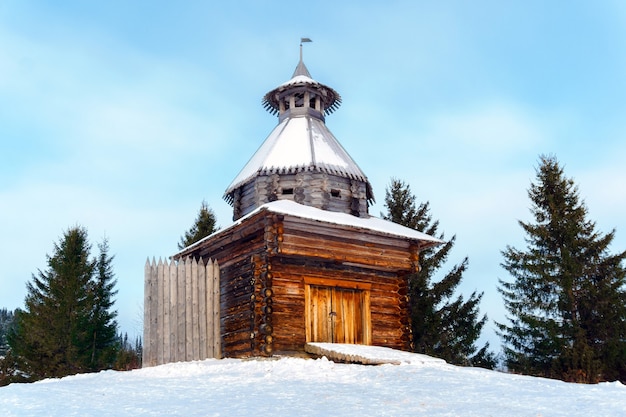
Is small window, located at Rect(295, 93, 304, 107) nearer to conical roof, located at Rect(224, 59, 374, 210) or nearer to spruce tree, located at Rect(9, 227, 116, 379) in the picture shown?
conical roof, located at Rect(224, 59, 374, 210)

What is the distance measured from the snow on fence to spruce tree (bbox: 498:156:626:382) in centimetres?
1254

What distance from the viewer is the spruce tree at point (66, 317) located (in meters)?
27.2

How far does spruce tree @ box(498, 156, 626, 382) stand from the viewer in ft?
72.7

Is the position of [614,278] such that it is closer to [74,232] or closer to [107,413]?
[107,413]

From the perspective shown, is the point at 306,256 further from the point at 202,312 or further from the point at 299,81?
the point at 299,81

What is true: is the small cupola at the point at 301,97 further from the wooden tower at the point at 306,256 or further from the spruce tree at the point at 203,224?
the spruce tree at the point at 203,224

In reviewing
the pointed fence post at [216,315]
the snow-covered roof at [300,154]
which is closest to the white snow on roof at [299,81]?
the snow-covered roof at [300,154]

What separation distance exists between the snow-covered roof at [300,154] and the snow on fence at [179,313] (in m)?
4.30

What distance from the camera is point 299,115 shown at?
75.5 feet

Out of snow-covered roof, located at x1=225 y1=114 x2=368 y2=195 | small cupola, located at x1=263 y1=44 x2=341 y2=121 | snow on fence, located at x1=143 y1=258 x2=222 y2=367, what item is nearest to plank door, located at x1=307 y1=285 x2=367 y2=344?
snow on fence, located at x1=143 y1=258 x2=222 y2=367

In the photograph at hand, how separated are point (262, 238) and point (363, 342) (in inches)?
179

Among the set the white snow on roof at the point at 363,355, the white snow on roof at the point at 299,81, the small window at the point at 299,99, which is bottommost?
the white snow on roof at the point at 363,355

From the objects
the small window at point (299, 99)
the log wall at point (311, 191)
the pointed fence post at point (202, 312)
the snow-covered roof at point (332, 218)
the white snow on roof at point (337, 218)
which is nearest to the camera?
the snow-covered roof at point (332, 218)

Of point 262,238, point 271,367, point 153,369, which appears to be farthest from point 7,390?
point 262,238
